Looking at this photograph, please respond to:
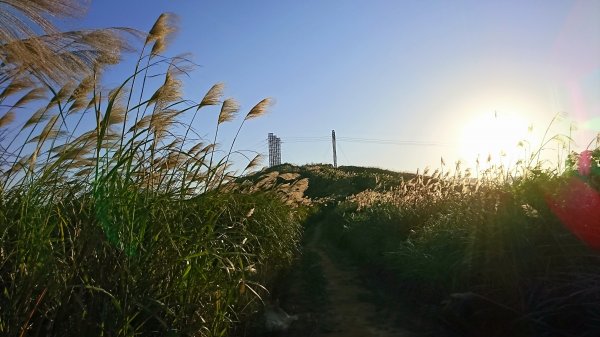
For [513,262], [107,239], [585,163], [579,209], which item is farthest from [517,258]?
[107,239]

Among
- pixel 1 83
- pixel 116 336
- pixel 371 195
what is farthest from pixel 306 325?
pixel 371 195

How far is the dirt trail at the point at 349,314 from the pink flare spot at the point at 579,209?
1787mm

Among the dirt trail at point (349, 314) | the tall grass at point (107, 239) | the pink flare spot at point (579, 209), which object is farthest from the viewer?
the dirt trail at point (349, 314)

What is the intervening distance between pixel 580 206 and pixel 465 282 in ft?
4.14

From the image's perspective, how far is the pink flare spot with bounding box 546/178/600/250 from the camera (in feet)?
15.1

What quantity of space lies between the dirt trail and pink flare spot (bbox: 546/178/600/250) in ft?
5.86

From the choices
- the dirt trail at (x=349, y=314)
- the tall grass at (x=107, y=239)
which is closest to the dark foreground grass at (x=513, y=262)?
the dirt trail at (x=349, y=314)

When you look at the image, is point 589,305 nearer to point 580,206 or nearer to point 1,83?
point 580,206

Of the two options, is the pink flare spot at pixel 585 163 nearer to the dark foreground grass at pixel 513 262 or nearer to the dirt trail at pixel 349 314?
the dark foreground grass at pixel 513 262

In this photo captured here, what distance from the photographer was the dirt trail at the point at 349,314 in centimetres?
501

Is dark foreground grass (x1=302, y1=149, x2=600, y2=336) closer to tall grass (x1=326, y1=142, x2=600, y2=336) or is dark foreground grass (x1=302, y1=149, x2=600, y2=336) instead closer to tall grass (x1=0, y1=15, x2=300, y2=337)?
tall grass (x1=326, y1=142, x2=600, y2=336)

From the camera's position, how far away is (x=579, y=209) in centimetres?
484

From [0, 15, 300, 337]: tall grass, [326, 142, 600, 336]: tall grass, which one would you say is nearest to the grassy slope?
[326, 142, 600, 336]: tall grass

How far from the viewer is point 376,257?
28.5 feet
